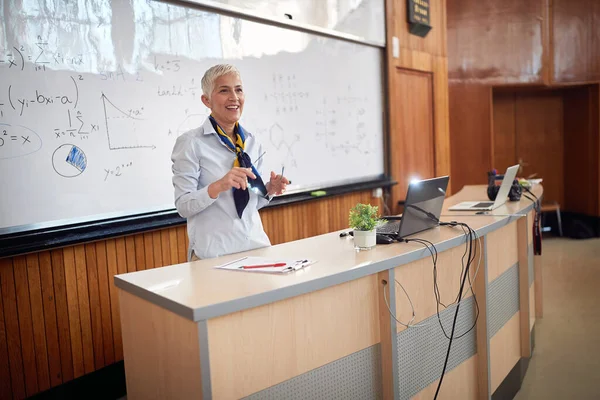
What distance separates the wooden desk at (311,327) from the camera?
1.62 metres

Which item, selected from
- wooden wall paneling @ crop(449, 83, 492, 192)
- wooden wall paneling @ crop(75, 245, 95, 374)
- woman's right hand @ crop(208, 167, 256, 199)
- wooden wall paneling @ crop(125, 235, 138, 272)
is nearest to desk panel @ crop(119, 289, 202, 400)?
woman's right hand @ crop(208, 167, 256, 199)

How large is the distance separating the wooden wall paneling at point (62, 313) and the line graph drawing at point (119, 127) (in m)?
0.68

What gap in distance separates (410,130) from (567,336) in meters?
2.77

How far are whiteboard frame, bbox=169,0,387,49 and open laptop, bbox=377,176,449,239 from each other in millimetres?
1963

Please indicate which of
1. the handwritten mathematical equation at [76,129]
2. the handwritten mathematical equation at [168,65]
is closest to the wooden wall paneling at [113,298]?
the handwritten mathematical equation at [76,129]

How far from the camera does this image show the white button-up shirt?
7.66 ft

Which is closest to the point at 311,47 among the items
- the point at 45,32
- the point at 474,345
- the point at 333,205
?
the point at 333,205

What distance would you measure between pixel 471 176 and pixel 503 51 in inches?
69.0

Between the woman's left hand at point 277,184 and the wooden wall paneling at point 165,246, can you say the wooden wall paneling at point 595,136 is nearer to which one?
the wooden wall paneling at point 165,246

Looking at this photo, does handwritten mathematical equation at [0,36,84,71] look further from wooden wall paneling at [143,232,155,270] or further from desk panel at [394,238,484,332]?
desk panel at [394,238,484,332]

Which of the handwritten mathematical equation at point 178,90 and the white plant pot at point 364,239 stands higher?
the handwritten mathematical equation at point 178,90

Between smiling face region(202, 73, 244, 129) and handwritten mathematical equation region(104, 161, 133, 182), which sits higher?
smiling face region(202, 73, 244, 129)

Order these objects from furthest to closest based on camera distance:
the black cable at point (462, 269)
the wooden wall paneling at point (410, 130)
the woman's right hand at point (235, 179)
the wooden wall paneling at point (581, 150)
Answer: the wooden wall paneling at point (581, 150) < the wooden wall paneling at point (410, 130) < the black cable at point (462, 269) < the woman's right hand at point (235, 179)

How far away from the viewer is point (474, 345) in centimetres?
276
